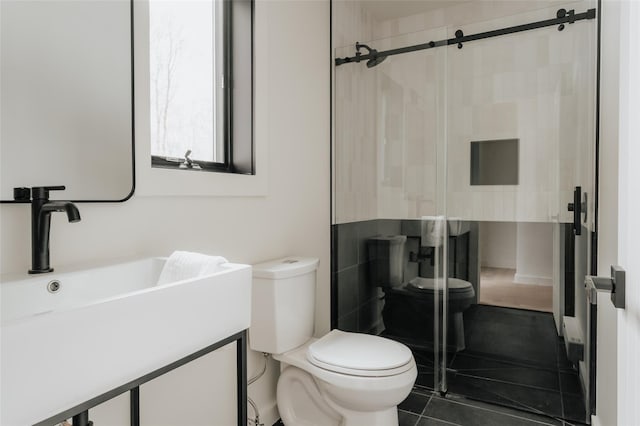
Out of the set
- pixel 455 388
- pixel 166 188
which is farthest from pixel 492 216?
pixel 166 188

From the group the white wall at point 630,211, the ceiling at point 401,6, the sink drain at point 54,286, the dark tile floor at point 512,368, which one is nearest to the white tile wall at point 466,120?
the ceiling at point 401,6

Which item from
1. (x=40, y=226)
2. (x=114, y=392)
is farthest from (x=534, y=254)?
(x=40, y=226)

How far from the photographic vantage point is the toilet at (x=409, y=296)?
7.55 feet

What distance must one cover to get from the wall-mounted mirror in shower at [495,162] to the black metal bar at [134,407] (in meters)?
1.91

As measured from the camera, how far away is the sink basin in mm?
648

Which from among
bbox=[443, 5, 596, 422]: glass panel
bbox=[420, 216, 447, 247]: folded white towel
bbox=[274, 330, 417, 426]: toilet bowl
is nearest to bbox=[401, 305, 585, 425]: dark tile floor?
bbox=[443, 5, 596, 422]: glass panel

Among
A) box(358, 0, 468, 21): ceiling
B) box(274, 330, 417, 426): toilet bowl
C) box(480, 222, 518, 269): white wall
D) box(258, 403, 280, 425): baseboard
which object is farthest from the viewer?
box(358, 0, 468, 21): ceiling

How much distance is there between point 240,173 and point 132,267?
2.61ft

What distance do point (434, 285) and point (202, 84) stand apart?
1.66 metres

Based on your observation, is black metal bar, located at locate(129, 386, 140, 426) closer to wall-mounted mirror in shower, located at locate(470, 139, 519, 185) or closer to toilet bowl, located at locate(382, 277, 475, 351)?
toilet bowl, located at locate(382, 277, 475, 351)

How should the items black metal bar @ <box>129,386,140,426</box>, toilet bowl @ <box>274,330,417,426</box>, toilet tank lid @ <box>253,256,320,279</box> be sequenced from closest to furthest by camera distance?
black metal bar @ <box>129,386,140,426</box> < toilet bowl @ <box>274,330,417,426</box> < toilet tank lid @ <box>253,256,320,279</box>

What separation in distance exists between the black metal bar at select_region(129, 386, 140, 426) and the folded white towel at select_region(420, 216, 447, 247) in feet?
5.50

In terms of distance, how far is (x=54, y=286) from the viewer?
101 cm

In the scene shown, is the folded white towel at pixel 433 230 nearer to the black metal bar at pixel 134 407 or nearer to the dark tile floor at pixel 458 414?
the dark tile floor at pixel 458 414
